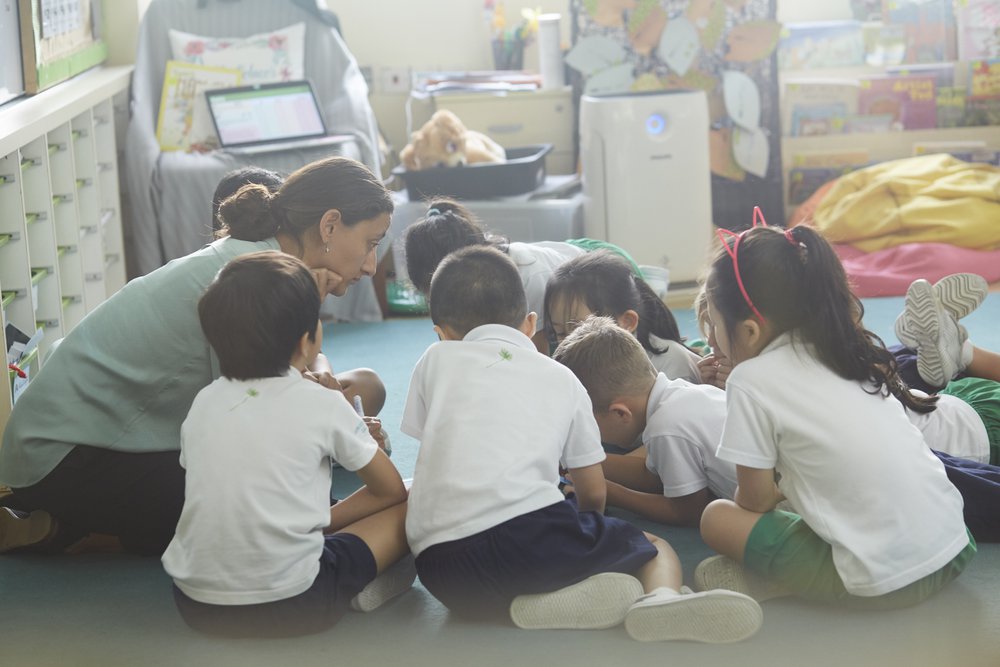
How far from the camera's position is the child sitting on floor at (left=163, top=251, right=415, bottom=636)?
1.55 metres

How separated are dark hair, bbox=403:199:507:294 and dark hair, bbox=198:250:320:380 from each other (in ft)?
2.02

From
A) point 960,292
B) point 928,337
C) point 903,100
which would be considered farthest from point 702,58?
point 928,337

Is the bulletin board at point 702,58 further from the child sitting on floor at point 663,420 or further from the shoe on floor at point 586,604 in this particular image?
the shoe on floor at point 586,604

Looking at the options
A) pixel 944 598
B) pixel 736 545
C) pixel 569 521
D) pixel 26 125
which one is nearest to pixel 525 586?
pixel 569 521

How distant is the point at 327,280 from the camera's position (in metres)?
1.97

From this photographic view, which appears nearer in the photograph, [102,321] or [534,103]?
[102,321]

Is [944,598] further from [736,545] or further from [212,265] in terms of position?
[212,265]

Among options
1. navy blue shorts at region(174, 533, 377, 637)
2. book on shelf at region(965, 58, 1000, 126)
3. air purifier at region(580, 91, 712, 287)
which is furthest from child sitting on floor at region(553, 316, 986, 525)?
book on shelf at region(965, 58, 1000, 126)

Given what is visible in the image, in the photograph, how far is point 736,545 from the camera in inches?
66.7

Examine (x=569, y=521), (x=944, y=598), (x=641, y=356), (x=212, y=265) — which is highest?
(x=212, y=265)

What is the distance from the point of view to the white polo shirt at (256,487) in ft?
5.09

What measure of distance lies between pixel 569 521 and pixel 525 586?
0.11m

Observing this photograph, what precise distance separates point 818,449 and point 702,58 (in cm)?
266

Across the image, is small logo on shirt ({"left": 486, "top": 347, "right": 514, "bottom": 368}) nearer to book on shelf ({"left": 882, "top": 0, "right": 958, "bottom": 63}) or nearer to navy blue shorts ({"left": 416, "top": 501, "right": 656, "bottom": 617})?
navy blue shorts ({"left": 416, "top": 501, "right": 656, "bottom": 617})
